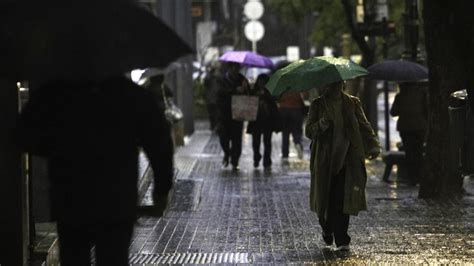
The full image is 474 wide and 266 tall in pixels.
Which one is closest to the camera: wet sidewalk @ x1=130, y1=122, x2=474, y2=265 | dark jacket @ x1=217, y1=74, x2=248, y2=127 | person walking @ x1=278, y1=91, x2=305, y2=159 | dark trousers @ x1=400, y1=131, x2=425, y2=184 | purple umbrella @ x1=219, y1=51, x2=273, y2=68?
wet sidewalk @ x1=130, y1=122, x2=474, y2=265

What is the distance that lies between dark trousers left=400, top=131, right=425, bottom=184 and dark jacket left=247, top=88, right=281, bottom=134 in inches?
147

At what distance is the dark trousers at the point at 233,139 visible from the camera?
18672 millimetres

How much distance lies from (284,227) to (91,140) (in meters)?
6.11

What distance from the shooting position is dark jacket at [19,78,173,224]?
5266 mm

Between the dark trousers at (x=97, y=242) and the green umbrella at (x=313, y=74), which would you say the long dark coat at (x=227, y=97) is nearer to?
the green umbrella at (x=313, y=74)

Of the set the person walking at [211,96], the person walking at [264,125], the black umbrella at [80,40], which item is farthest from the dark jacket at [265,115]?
the black umbrella at [80,40]

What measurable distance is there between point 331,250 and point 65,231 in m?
4.43

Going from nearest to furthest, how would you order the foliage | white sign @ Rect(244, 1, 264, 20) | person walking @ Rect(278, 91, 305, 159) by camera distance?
person walking @ Rect(278, 91, 305, 159) → the foliage → white sign @ Rect(244, 1, 264, 20)

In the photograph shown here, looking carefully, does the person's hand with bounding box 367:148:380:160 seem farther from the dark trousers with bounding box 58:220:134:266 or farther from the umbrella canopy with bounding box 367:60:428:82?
the umbrella canopy with bounding box 367:60:428:82

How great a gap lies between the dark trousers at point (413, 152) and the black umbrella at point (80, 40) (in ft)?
34.4

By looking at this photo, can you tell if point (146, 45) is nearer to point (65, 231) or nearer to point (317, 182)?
point (65, 231)

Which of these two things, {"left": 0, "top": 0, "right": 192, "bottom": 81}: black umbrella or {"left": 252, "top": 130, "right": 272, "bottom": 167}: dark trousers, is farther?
{"left": 252, "top": 130, "right": 272, "bottom": 167}: dark trousers

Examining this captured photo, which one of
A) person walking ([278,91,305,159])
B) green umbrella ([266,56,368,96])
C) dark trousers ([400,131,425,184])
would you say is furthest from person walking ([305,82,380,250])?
person walking ([278,91,305,159])

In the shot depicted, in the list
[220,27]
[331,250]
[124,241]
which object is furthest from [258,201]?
[220,27]
